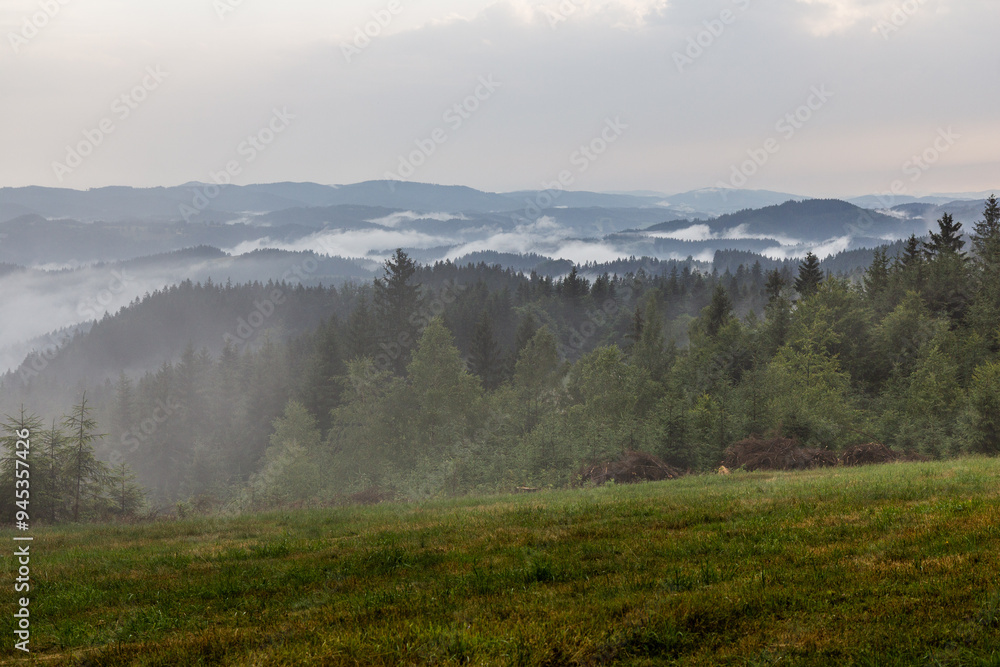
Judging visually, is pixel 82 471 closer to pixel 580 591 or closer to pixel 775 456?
pixel 580 591

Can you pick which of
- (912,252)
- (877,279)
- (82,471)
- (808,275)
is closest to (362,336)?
(808,275)

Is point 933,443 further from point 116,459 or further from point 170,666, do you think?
point 116,459

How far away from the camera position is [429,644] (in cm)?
685

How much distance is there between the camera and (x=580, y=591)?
8.67 m

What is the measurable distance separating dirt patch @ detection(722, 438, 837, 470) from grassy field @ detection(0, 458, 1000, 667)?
14722mm

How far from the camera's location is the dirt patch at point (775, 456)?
95.6ft

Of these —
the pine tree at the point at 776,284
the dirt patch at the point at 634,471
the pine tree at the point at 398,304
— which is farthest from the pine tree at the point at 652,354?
the pine tree at the point at 398,304

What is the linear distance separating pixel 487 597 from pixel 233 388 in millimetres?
111568

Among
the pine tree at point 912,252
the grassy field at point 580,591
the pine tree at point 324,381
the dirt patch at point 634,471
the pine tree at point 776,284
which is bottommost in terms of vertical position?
the pine tree at point 324,381

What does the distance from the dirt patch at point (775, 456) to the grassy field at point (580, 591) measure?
14722 mm

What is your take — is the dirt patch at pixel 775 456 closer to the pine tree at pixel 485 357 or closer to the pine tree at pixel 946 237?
the pine tree at pixel 946 237

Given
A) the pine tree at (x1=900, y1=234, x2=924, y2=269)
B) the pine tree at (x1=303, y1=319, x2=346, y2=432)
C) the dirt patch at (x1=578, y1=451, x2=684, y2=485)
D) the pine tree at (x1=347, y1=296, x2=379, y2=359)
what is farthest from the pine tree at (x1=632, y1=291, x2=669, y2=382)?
the pine tree at (x1=303, y1=319, x2=346, y2=432)

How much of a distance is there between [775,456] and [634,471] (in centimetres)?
699

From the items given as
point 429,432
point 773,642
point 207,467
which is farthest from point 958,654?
point 207,467
